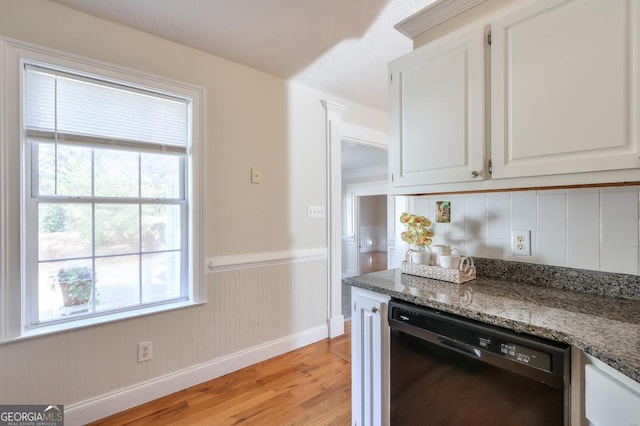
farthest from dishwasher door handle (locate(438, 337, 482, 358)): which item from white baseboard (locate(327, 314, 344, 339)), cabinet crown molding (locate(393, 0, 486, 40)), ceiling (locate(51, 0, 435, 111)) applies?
white baseboard (locate(327, 314, 344, 339))

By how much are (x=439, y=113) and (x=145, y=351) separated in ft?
7.28

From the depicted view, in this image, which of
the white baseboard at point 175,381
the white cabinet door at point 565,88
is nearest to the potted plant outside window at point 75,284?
the white baseboard at point 175,381

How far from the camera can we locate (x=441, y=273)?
1421 mm

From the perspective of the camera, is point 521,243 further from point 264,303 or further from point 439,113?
point 264,303

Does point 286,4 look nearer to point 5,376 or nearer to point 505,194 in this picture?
point 505,194

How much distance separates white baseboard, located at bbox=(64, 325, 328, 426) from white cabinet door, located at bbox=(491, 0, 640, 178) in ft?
6.83

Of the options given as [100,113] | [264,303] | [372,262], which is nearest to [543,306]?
[264,303]

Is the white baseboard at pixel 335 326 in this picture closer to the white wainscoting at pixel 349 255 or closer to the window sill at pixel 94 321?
the window sill at pixel 94 321

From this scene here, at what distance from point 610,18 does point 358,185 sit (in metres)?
4.92

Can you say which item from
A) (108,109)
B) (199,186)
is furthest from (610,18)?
(108,109)

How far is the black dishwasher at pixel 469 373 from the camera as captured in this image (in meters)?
0.85

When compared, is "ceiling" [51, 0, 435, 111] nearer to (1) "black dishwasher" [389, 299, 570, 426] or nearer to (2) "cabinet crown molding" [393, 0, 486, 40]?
(2) "cabinet crown molding" [393, 0, 486, 40]

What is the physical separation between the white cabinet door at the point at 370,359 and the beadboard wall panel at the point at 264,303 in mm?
1103

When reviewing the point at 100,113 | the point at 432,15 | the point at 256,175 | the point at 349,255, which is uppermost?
the point at 432,15
